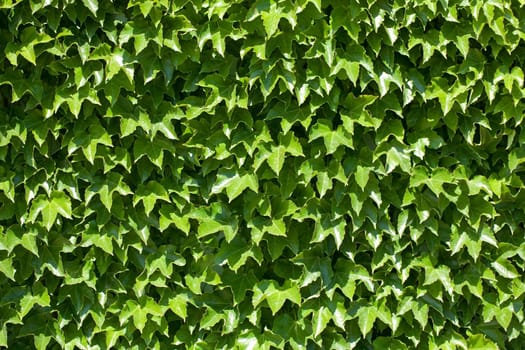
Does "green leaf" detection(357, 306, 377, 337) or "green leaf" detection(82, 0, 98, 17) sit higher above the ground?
"green leaf" detection(82, 0, 98, 17)

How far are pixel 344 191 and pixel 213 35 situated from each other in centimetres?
76

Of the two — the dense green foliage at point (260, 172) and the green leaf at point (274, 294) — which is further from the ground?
the dense green foliage at point (260, 172)

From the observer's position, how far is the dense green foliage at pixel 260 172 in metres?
2.54

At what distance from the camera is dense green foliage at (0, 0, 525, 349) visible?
254 centimetres

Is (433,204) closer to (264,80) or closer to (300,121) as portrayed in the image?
(300,121)

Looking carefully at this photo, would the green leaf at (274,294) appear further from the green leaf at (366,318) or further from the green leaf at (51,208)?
the green leaf at (51,208)

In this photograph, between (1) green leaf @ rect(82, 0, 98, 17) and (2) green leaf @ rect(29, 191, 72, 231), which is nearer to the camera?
(1) green leaf @ rect(82, 0, 98, 17)

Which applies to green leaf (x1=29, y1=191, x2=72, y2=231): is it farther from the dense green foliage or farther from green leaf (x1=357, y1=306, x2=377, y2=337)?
green leaf (x1=357, y1=306, x2=377, y2=337)

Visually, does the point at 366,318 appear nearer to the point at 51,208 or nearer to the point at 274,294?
the point at 274,294

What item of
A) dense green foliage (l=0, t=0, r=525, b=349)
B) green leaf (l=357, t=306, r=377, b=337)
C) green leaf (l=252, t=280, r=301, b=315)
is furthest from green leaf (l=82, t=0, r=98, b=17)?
green leaf (l=357, t=306, r=377, b=337)

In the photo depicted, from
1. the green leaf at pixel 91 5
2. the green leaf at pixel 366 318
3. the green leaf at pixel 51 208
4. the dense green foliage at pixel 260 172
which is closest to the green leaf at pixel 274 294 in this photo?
the dense green foliage at pixel 260 172

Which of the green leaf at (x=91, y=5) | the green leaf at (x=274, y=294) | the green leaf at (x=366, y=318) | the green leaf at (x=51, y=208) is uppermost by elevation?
the green leaf at (x=91, y=5)

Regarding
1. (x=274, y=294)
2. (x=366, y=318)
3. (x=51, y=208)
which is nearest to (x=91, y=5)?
(x=51, y=208)

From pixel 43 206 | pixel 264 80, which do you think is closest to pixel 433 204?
pixel 264 80
